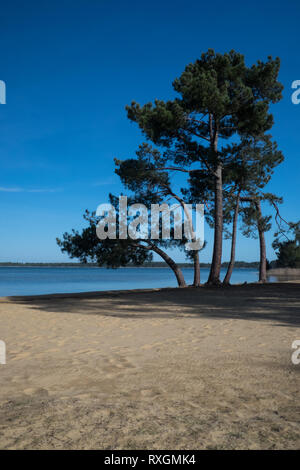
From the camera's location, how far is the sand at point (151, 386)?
2638 mm

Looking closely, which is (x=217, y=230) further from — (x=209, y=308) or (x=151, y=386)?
(x=151, y=386)

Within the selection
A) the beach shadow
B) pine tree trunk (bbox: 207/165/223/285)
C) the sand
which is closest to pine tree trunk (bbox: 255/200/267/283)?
pine tree trunk (bbox: 207/165/223/285)

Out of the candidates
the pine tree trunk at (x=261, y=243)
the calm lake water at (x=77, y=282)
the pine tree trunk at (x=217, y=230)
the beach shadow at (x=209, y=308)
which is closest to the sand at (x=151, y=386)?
the beach shadow at (x=209, y=308)

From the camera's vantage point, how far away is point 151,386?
3797 mm

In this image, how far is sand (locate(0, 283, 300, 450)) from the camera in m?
2.64

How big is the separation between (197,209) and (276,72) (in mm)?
8335

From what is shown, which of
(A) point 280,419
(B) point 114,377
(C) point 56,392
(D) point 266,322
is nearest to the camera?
(A) point 280,419

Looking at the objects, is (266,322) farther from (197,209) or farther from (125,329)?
(197,209)

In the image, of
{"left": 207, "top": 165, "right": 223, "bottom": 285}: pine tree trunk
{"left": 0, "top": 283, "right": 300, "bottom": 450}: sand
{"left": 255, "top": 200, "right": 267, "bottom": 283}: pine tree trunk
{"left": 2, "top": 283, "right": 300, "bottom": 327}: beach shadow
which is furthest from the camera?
{"left": 255, "top": 200, "right": 267, "bottom": 283}: pine tree trunk

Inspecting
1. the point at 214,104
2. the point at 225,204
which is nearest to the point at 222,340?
the point at 214,104

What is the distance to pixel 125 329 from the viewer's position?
7.69 metres

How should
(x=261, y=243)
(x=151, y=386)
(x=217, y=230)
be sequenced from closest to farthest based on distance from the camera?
(x=151, y=386) < (x=217, y=230) < (x=261, y=243)

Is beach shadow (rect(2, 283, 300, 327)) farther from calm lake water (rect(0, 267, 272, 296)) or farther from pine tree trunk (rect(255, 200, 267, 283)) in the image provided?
calm lake water (rect(0, 267, 272, 296))

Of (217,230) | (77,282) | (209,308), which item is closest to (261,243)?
(217,230)
